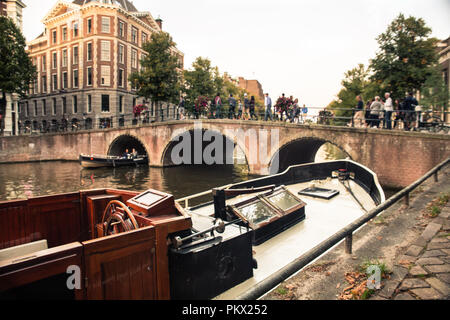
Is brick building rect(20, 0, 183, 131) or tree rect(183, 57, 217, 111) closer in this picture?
tree rect(183, 57, 217, 111)

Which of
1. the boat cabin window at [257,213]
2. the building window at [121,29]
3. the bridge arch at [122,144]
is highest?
the building window at [121,29]

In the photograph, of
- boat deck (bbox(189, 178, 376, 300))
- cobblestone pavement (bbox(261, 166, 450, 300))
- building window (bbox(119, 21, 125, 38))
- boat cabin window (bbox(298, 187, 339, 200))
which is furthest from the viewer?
building window (bbox(119, 21, 125, 38))

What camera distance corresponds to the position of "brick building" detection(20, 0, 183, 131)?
108 feet

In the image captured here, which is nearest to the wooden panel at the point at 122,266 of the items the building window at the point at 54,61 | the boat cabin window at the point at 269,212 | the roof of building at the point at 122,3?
the boat cabin window at the point at 269,212

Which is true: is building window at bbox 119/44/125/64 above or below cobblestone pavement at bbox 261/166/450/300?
above

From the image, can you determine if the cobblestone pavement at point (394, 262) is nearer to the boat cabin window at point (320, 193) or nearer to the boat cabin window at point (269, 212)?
the boat cabin window at point (269, 212)

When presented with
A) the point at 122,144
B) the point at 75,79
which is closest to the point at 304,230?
the point at 122,144

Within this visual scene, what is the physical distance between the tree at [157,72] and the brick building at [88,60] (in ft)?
22.7

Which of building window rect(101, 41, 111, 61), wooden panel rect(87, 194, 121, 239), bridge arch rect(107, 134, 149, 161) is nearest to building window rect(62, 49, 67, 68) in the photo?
building window rect(101, 41, 111, 61)

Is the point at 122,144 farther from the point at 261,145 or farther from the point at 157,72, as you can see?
the point at 261,145

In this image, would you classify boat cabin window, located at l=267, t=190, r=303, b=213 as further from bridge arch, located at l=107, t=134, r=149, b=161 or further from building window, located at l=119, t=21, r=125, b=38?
building window, located at l=119, t=21, r=125, b=38

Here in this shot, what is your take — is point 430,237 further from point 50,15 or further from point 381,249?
point 50,15

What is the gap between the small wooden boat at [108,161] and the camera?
21297mm

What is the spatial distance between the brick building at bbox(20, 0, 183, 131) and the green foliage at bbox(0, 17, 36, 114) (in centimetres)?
599
